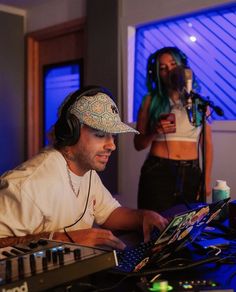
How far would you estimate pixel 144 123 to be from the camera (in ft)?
7.89

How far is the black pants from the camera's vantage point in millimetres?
2293

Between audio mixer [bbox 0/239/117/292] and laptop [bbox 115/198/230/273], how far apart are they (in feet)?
0.47

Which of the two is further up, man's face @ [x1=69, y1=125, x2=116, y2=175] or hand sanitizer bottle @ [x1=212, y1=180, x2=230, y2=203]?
man's face @ [x1=69, y1=125, x2=116, y2=175]

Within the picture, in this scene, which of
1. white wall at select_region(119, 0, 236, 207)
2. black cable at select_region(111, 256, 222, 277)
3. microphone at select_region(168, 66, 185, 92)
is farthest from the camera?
white wall at select_region(119, 0, 236, 207)

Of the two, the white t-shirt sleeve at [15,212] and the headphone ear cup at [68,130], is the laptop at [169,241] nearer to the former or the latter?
the white t-shirt sleeve at [15,212]

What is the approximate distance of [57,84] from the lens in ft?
14.0

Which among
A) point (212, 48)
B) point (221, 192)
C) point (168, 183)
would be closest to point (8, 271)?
point (221, 192)

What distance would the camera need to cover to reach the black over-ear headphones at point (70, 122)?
1396 millimetres

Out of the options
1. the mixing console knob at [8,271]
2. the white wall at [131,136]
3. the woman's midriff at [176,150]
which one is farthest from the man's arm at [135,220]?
the white wall at [131,136]

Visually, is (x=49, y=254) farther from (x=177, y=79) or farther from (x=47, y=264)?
(x=177, y=79)

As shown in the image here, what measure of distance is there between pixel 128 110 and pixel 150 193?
1.21m

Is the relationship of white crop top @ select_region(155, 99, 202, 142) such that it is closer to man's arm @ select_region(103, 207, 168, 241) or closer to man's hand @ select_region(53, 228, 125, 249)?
man's arm @ select_region(103, 207, 168, 241)

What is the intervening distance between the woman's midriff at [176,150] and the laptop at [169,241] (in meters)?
1.20

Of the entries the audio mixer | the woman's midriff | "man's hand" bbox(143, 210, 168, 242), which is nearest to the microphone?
the woman's midriff
